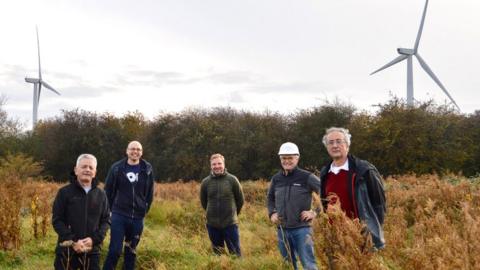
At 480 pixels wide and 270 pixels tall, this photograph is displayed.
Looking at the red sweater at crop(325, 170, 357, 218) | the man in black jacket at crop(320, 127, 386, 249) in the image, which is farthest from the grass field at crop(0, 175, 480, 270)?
the red sweater at crop(325, 170, 357, 218)

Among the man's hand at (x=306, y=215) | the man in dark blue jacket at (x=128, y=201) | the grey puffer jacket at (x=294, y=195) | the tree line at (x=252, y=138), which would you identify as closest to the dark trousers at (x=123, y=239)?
the man in dark blue jacket at (x=128, y=201)

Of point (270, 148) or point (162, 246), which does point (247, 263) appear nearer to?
point (162, 246)

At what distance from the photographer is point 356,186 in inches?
175

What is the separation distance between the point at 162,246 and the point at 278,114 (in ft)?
90.6

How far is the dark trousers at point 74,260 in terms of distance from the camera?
17.2 feet

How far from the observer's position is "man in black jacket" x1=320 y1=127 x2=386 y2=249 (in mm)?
4375

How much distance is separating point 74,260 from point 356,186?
9.58 ft

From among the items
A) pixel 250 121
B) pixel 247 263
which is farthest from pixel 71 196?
pixel 250 121

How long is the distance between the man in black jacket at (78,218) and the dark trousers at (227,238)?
252cm

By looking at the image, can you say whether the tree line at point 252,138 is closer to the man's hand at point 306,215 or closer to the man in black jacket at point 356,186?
the man's hand at point 306,215

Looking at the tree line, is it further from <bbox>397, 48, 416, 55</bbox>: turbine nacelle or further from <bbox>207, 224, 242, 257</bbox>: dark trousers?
<bbox>207, 224, 242, 257</bbox>: dark trousers

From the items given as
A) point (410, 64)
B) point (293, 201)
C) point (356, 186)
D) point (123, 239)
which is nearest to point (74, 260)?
point (123, 239)

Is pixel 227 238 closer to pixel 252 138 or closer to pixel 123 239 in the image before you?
pixel 123 239

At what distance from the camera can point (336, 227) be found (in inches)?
125
